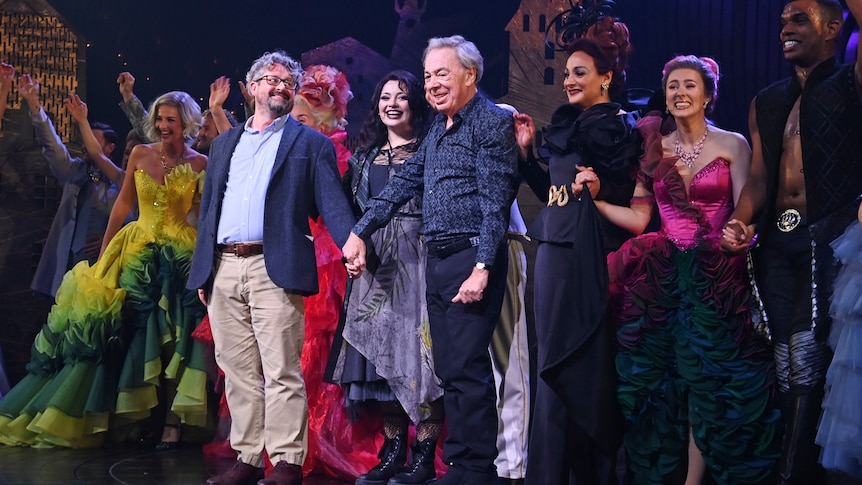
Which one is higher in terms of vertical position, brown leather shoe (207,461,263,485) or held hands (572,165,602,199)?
held hands (572,165,602,199)

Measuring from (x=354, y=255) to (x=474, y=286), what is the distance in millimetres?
573

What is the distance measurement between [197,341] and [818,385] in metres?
3.35

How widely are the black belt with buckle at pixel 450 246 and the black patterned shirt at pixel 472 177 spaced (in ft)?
0.05

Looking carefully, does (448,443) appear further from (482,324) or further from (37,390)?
(37,390)

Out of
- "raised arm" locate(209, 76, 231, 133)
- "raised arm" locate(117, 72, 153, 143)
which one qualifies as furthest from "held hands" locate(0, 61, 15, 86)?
"raised arm" locate(209, 76, 231, 133)

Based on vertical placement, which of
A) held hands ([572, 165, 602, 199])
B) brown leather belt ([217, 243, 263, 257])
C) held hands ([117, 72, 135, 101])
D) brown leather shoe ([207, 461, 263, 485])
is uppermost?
held hands ([117, 72, 135, 101])

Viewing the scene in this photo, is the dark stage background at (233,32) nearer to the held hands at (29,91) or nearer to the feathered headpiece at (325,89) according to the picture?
the held hands at (29,91)

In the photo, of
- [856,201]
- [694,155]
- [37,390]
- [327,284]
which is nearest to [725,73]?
[694,155]

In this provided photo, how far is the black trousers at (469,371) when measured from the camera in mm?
3699

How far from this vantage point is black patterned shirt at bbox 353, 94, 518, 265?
3713 mm

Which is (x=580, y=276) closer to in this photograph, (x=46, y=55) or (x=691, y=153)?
(x=691, y=153)

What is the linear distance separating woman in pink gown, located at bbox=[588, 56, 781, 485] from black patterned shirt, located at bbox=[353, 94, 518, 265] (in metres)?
0.33

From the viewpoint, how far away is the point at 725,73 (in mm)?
5125

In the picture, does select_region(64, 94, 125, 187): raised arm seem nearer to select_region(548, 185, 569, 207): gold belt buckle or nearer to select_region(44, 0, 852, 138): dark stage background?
select_region(44, 0, 852, 138): dark stage background
